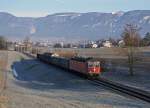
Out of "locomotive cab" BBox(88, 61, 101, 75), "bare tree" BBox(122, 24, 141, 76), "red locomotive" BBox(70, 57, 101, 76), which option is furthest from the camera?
"bare tree" BBox(122, 24, 141, 76)

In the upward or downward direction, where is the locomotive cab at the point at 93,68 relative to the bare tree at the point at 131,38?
downward

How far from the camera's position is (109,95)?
1245 inches

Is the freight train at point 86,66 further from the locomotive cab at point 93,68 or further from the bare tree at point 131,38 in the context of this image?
the bare tree at point 131,38

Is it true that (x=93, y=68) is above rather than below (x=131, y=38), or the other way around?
below

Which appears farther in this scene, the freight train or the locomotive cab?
the freight train

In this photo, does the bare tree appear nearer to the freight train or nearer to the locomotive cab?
the freight train

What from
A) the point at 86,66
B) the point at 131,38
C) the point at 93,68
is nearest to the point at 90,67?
the point at 93,68

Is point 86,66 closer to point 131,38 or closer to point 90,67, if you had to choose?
point 90,67

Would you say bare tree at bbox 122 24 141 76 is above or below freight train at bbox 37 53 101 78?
above

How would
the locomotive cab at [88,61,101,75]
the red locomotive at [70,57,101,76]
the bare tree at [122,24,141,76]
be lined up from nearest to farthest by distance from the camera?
the locomotive cab at [88,61,101,75], the red locomotive at [70,57,101,76], the bare tree at [122,24,141,76]

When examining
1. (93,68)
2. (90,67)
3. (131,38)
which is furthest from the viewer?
(131,38)

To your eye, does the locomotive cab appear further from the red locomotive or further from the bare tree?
the bare tree

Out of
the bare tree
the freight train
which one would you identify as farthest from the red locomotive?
the bare tree

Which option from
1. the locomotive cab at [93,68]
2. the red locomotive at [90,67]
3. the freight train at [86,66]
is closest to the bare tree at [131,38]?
the freight train at [86,66]
